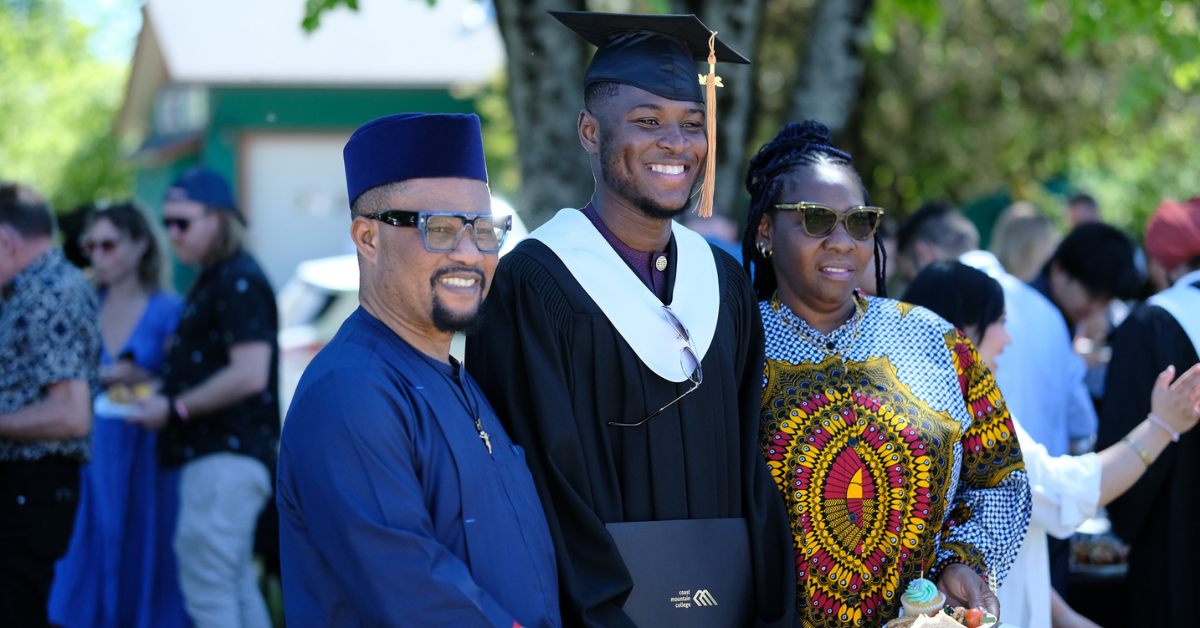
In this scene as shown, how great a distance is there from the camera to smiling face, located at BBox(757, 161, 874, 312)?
274 centimetres

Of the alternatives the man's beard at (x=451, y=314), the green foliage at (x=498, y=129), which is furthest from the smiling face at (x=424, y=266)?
the green foliage at (x=498, y=129)

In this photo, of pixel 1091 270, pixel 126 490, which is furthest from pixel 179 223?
pixel 1091 270

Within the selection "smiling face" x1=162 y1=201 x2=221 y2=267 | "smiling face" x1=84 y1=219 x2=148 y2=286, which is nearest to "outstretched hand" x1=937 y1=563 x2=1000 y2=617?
"smiling face" x1=162 y1=201 x2=221 y2=267

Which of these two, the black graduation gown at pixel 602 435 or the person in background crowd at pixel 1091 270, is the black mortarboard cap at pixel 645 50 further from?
the person in background crowd at pixel 1091 270

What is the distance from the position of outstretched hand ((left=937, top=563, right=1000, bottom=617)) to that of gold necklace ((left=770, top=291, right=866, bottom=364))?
608 mm

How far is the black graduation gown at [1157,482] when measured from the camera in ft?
12.2

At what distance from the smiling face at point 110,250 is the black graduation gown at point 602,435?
11.7 ft

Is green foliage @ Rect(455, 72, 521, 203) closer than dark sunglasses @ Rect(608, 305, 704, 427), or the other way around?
dark sunglasses @ Rect(608, 305, 704, 427)

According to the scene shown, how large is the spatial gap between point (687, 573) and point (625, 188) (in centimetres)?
89

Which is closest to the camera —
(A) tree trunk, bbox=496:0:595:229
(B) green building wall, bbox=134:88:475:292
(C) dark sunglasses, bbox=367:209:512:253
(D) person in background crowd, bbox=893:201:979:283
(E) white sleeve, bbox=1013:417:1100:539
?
(C) dark sunglasses, bbox=367:209:512:253

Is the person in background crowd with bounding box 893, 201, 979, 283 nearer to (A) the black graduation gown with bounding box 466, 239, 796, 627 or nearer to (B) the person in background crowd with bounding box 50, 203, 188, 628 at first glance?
(A) the black graduation gown with bounding box 466, 239, 796, 627

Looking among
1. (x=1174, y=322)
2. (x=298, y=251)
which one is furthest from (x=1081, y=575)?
(x=298, y=251)

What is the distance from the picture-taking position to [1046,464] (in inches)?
128

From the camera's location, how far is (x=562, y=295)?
2.40 metres
